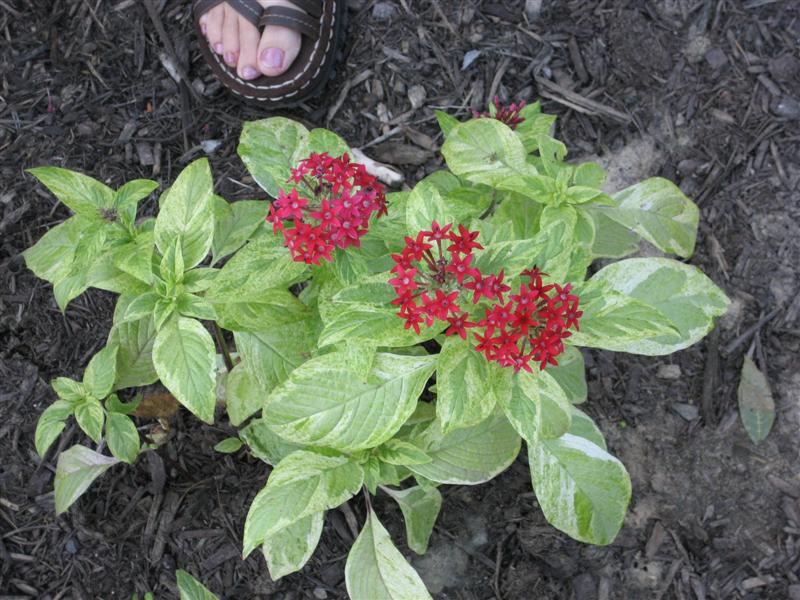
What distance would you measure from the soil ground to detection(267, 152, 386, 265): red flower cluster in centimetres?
129

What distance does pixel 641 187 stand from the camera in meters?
2.24

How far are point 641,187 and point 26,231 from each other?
2.42 metres

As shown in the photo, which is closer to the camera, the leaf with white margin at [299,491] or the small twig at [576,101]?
the leaf with white margin at [299,491]

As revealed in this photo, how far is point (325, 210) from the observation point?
64.7 inches

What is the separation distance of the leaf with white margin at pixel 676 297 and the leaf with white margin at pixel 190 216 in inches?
42.9

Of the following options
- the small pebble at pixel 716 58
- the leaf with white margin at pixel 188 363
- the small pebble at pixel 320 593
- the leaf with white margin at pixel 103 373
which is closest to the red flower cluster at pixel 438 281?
the leaf with white margin at pixel 188 363

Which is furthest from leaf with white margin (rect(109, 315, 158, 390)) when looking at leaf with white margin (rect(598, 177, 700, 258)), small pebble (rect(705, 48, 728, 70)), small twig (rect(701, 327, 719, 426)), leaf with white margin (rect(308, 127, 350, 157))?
small pebble (rect(705, 48, 728, 70))

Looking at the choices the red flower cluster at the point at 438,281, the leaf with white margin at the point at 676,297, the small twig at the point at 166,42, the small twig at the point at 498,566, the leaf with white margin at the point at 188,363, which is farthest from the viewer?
the small twig at the point at 166,42

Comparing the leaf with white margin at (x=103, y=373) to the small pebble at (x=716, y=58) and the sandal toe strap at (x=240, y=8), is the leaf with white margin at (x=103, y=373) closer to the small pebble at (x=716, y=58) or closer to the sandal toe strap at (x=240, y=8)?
the sandal toe strap at (x=240, y=8)

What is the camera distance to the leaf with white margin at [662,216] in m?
2.19

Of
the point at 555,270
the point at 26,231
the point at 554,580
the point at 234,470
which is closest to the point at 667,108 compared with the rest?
the point at 555,270

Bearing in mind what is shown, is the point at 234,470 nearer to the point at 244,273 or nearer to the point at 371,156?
the point at 244,273

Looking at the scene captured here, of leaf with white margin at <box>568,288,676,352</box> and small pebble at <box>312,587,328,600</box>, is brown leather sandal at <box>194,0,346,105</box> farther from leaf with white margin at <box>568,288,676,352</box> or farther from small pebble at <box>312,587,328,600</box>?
small pebble at <box>312,587,328,600</box>

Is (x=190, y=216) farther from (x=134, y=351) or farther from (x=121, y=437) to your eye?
(x=121, y=437)
